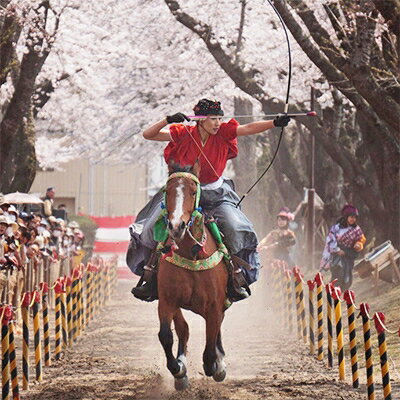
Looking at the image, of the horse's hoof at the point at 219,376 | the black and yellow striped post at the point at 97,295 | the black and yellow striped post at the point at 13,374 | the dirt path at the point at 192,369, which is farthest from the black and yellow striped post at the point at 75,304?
the black and yellow striped post at the point at 13,374

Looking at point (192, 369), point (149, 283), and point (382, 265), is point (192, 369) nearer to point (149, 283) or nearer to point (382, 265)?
point (149, 283)

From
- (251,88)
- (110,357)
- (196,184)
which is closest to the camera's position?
(196,184)

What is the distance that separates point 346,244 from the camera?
70.1ft

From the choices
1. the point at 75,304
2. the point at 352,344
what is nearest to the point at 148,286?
the point at 352,344

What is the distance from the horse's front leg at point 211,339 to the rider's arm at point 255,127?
1.85 m

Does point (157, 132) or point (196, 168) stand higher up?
point (157, 132)

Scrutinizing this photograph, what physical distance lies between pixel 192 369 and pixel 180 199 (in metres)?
3.40

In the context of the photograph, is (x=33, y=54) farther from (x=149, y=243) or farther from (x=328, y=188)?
(x=328, y=188)

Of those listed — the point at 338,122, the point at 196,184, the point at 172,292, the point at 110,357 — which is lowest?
the point at 110,357

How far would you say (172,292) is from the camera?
35.4 ft

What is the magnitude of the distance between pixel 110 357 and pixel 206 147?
444 cm

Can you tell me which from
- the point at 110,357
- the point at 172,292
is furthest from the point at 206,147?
the point at 110,357

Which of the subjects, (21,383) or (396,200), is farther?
(396,200)

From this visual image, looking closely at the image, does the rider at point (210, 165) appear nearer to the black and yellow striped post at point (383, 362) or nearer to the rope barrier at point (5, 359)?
the rope barrier at point (5, 359)
